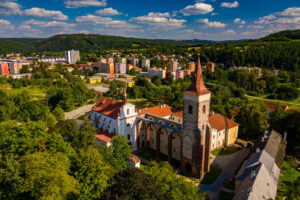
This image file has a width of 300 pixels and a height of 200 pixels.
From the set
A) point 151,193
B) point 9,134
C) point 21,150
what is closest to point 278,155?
point 151,193

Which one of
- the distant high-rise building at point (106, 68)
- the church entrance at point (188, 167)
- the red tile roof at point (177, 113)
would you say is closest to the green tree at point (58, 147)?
the church entrance at point (188, 167)

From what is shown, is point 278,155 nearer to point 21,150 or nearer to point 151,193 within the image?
point 151,193

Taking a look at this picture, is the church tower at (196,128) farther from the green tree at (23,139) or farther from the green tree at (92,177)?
the green tree at (23,139)

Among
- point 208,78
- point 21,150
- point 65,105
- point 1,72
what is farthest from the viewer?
point 1,72

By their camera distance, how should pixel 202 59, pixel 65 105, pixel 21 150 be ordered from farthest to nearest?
pixel 202 59 → pixel 65 105 → pixel 21 150

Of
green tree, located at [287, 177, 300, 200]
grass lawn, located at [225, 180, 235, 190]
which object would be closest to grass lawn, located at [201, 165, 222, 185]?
grass lawn, located at [225, 180, 235, 190]

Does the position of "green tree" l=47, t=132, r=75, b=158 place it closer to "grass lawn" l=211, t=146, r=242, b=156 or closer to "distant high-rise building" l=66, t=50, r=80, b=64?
"grass lawn" l=211, t=146, r=242, b=156

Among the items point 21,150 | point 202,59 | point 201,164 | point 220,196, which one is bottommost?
point 220,196
